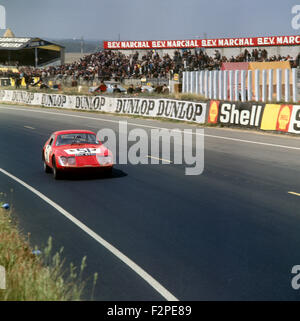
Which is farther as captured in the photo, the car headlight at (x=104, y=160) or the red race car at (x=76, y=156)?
the car headlight at (x=104, y=160)

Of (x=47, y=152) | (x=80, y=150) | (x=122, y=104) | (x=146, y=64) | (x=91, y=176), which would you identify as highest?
(x=146, y=64)

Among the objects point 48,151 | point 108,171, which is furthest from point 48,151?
point 108,171

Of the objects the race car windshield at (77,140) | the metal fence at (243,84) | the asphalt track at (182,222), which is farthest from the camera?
the metal fence at (243,84)

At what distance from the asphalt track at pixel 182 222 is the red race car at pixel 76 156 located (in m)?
0.40

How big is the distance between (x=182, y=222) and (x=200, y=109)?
856 inches

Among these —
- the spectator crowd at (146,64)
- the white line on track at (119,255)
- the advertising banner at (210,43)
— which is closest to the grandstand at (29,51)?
the spectator crowd at (146,64)

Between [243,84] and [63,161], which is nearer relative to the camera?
[63,161]

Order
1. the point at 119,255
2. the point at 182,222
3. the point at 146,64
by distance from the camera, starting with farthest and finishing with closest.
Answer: the point at 146,64 < the point at 182,222 < the point at 119,255

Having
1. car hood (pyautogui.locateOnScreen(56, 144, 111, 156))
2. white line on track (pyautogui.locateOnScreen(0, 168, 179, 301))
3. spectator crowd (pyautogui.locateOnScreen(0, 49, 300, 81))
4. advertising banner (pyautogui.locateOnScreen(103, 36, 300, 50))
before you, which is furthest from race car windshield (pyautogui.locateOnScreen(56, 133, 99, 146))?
advertising banner (pyautogui.locateOnScreen(103, 36, 300, 50))

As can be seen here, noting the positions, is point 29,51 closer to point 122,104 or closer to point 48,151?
point 122,104

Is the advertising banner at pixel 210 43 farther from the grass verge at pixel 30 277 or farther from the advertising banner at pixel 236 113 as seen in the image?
the grass verge at pixel 30 277

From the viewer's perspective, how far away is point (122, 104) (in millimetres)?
39594

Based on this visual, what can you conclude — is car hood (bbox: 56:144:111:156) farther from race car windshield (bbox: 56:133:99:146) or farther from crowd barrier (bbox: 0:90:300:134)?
crowd barrier (bbox: 0:90:300:134)

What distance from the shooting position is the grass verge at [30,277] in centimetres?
545
